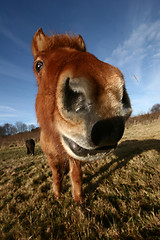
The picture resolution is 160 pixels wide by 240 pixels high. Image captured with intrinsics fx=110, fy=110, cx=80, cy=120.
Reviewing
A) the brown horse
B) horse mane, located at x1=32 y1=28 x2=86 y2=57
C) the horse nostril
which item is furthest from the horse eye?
the horse nostril

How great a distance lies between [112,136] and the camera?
1135 mm

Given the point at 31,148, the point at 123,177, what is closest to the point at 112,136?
the point at 123,177

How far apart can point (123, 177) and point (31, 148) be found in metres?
11.0

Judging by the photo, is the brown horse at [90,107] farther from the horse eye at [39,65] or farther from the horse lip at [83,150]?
the horse eye at [39,65]

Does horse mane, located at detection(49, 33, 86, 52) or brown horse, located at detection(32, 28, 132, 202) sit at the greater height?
horse mane, located at detection(49, 33, 86, 52)

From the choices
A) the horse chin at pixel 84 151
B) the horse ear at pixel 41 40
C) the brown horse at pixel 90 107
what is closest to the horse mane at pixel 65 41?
the horse ear at pixel 41 40

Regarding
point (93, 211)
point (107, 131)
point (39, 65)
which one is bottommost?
point (93, 211)

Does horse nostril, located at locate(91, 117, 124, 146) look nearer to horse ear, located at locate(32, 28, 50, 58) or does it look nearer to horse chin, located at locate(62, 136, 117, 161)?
horse chin, located at locate(62, 136, 117, 161)

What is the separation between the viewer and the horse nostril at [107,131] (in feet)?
3.55

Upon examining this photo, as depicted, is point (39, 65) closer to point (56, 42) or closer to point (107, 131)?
point (56, 42)

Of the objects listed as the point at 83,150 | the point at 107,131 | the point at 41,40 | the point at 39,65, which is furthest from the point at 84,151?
the point at 41,40

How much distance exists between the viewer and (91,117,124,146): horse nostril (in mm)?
1083

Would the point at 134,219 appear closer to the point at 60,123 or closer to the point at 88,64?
the point at 60,123

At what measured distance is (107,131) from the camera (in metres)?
1.11
